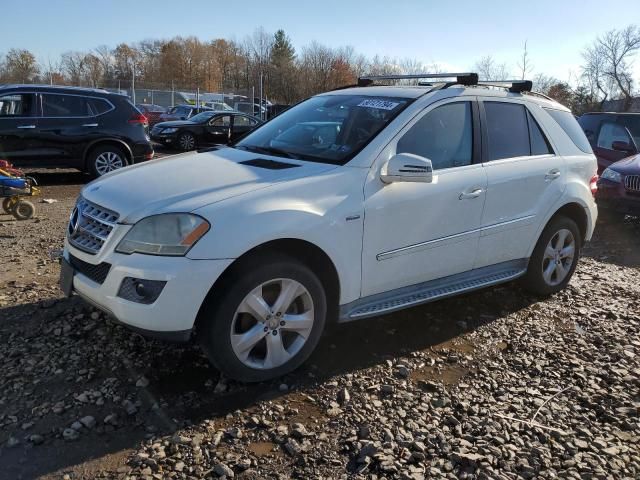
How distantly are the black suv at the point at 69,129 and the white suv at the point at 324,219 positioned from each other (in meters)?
6.62

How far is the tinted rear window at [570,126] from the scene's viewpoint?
501 centimetres

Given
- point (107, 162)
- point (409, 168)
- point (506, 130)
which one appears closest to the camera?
point (409, 168)

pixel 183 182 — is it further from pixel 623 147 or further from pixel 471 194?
pixel 623 147

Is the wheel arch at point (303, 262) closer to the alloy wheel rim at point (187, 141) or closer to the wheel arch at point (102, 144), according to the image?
the wheel arch at point (102, 144)

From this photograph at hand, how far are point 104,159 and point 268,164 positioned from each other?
25.1ft

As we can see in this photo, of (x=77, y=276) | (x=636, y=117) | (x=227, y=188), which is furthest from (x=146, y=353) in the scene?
(x=636, y=117)

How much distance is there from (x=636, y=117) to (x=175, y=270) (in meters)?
10.2

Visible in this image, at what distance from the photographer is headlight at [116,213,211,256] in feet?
9.71

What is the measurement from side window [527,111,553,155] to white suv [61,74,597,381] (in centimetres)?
2

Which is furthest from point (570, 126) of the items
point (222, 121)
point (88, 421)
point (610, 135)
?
point (222, 121)

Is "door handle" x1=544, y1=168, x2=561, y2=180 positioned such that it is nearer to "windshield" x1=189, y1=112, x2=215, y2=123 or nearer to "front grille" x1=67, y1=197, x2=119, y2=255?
"front grille" x1=67, y1=197, x2=119, y2=255

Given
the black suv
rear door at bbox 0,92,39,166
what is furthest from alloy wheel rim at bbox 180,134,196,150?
rear door at bbox 0,92,39,166

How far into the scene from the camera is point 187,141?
57.8 feet

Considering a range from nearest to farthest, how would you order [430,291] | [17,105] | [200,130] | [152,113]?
[430,291]
[17,105]
[200,130]
[152,113]
